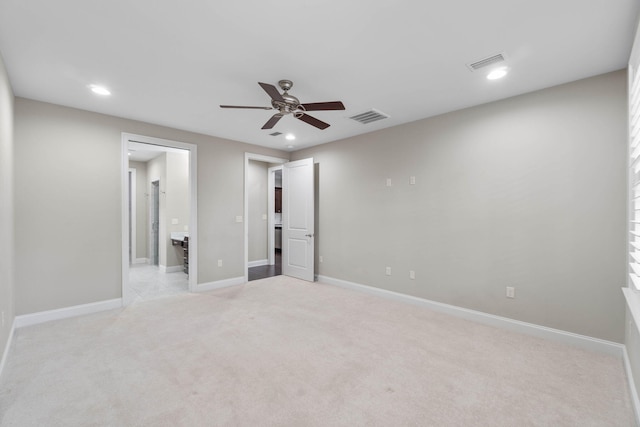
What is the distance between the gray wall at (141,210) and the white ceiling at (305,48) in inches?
161

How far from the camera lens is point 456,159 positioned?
12.1ft

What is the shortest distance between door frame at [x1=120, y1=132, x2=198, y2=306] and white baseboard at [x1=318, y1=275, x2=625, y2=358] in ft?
9.62

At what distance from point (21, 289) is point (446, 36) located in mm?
5075

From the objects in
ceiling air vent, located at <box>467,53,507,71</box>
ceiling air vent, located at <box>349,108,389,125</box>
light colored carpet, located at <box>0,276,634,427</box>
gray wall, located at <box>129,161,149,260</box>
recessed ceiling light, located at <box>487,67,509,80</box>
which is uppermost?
ceiling air vent, located at <box>349,108,389,125</box>

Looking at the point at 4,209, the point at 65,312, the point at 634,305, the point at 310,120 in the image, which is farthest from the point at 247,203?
the point at 634,305

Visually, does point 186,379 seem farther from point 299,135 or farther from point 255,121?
point 299,135

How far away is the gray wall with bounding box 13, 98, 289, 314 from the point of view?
3279 mm

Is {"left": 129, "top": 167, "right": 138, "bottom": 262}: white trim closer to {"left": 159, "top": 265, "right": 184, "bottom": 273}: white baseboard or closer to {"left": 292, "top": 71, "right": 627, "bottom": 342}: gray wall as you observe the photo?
{"left": 159, "top": 265, "right": 184, "bottom": 273}: white baseboard

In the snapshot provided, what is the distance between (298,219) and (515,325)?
3.77 meters

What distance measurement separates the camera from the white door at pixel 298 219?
5.37 meters

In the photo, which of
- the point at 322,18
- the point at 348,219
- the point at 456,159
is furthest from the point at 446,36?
the point at 348,219

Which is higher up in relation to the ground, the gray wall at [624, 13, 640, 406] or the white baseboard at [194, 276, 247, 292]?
the gray wall at [624, 13, 640, 406]

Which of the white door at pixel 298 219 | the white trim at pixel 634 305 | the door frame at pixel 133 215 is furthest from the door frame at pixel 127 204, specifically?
the white trim at pixel 634 305

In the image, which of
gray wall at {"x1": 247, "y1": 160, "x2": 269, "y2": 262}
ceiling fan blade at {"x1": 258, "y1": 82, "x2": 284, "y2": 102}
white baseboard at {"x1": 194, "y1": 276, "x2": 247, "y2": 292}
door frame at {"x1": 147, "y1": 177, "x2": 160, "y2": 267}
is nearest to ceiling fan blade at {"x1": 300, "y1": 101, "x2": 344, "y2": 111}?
ceiling fan blade at {"x1": 258, "y1": 82, "x2": 284, "y2": 102}
